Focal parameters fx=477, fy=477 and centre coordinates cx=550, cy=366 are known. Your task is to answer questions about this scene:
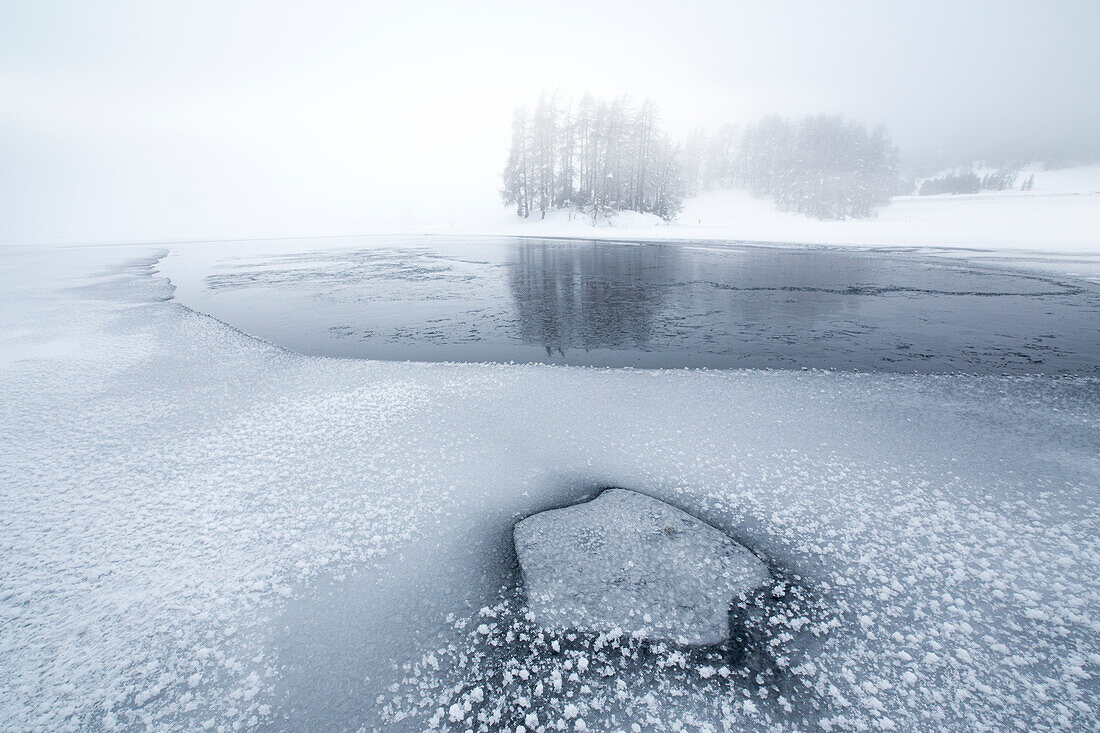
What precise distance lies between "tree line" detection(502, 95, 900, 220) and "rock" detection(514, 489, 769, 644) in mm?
45933

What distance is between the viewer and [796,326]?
944 centimetres

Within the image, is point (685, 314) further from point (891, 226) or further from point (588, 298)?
point (891, 226)

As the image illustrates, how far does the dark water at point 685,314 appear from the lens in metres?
7.69

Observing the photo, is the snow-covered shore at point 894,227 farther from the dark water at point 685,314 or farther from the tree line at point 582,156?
the dark water at point 685,314

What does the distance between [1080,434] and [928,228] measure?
43070 millimetres

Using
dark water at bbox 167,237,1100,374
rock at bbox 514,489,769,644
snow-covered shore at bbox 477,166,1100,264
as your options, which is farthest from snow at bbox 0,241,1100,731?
snow-covered shore at bbox 477,166,1100,264

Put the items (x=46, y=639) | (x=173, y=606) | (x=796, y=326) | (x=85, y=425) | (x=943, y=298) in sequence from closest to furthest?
(x=46, y=639) < (x=173, y=606) < (x=85, y=425) < (x=796, y=326) < (x=943, y=298)

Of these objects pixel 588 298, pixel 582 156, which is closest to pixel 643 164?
pixel 582 156

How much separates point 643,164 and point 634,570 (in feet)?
171

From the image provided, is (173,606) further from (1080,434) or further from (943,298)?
(943,298)

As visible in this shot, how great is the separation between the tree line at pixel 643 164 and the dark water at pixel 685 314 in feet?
106

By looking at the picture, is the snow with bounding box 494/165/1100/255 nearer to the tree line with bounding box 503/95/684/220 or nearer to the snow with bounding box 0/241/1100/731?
the tree line with bounding box 503/95/684/220

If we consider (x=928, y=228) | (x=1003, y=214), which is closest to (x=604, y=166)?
(x=928, y=228)

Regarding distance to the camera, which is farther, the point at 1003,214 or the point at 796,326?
the point at 1003,214
